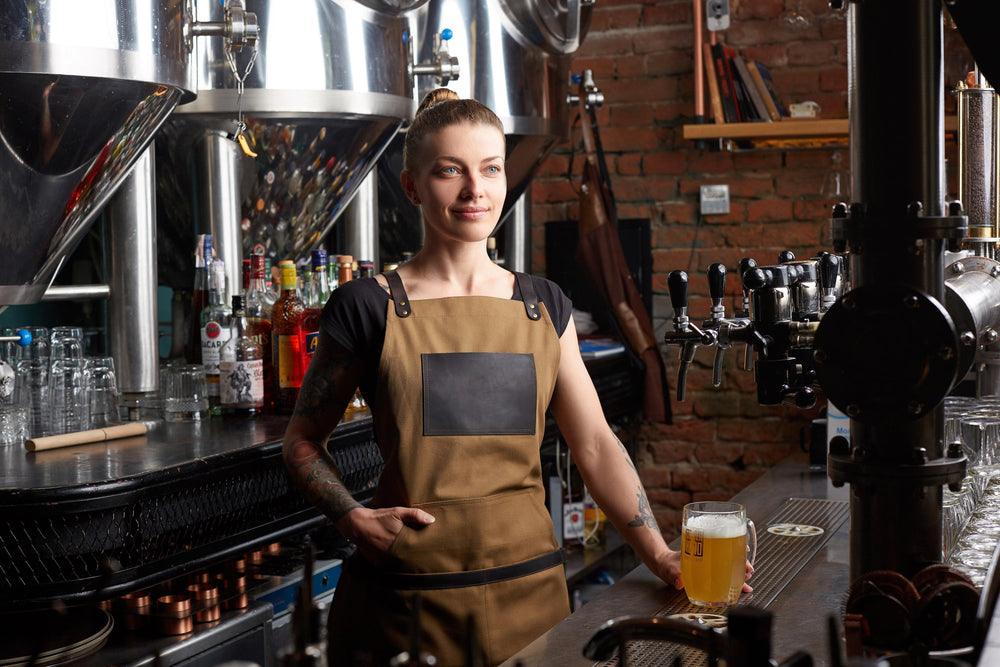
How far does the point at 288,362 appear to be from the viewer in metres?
2.36

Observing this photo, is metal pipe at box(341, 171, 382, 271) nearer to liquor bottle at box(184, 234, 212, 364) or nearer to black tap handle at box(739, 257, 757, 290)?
liquor bottle at box(184, 234, 212, 364)

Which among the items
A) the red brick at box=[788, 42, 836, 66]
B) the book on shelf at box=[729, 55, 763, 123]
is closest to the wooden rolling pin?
the book on shelf at box=[729, 55, 763, 123]

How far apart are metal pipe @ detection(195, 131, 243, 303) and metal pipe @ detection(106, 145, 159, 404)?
16cm

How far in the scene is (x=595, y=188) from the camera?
13.2 ft

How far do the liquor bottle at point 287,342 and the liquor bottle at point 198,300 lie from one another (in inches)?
8.0

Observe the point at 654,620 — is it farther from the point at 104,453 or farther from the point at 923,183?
the point at 104,453

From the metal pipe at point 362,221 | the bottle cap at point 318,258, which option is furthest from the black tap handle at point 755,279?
the metal pipe at point 362,221

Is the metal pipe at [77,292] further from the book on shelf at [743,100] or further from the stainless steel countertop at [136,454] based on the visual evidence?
the book on shelf at [743,100]

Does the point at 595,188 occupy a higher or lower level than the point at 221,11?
lower

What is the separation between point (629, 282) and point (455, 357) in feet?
8.13

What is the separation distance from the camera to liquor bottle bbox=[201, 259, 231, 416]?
2.37 meters

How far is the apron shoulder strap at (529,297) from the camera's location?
161 centimetres

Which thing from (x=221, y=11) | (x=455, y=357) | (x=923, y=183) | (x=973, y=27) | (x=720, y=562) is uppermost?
(x=221, y=11)

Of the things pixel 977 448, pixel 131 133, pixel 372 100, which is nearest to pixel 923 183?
pixel 977 448
